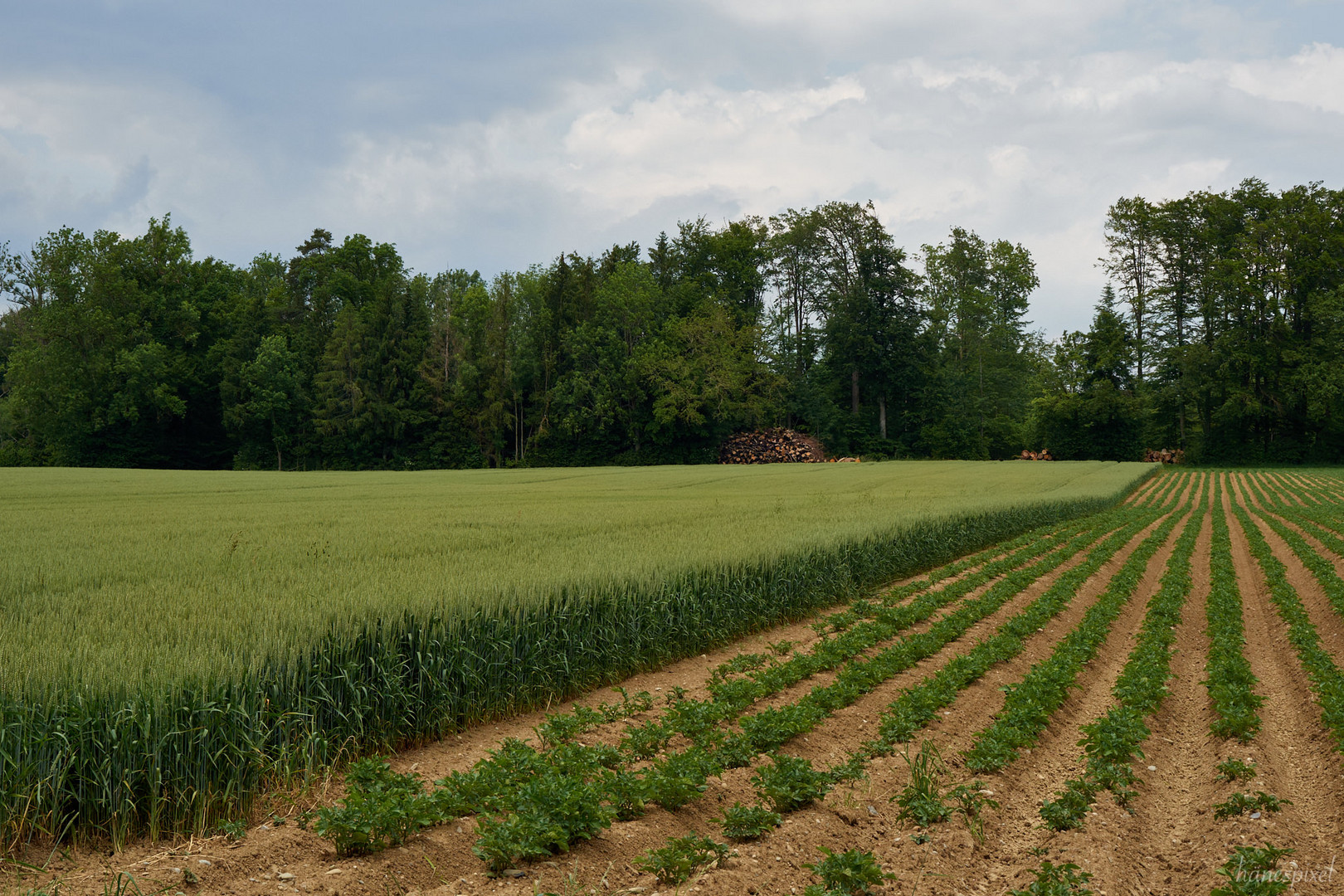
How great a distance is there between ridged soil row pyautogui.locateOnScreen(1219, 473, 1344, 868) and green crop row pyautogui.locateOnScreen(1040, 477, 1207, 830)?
757 mm

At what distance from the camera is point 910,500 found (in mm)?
25109

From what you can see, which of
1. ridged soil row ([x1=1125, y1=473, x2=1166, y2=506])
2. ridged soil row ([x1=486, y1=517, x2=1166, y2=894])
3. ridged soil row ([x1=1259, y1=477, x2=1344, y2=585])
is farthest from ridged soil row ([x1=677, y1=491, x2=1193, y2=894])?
ridged soil row ([x1=1125, y1=473, x2=1166, y2=506])

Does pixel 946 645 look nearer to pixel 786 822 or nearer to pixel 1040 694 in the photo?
pixel 1040 694

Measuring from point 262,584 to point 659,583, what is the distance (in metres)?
4.50

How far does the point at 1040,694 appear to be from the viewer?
777cm

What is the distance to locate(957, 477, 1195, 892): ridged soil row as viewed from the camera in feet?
16.0

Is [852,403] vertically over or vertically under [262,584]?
over

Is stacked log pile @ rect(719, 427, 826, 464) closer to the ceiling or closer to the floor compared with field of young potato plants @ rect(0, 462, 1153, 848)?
closer to the ceiling

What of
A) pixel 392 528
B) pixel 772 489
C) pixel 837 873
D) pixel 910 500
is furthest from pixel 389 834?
pixel 772 489

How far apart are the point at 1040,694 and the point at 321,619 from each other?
6.73 metres

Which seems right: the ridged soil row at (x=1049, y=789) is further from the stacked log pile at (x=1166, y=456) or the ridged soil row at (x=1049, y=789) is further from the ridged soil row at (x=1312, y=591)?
the stacked log pile at (x=1166, y=456)

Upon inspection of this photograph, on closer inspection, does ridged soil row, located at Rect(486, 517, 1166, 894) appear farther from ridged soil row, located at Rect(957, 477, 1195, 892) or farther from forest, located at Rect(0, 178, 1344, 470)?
forest, located at Rect(0, 178, 1344, 470)

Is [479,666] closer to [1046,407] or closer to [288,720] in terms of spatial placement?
[288,720]

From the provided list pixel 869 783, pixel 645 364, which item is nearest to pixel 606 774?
pixel 869 783
